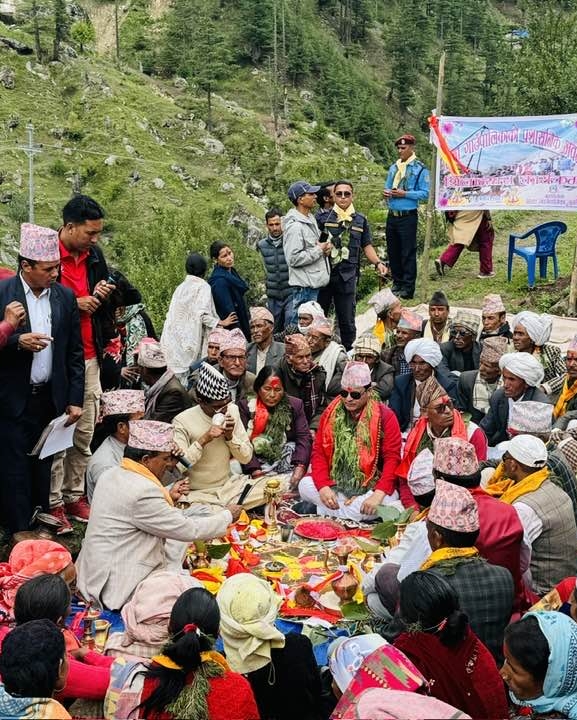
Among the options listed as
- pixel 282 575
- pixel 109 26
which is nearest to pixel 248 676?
pixel 282 575

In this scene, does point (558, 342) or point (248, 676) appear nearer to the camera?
point (248, 676)

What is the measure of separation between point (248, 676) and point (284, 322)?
17.7 feet

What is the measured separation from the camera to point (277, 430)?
6.02 meters

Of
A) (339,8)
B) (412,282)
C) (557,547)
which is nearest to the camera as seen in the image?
(557,547)

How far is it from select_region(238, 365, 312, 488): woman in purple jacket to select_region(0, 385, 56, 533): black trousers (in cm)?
158

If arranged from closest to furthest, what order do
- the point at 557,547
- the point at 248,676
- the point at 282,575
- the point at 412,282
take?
the point at 248,676 < the point at 557,547 < the point at 282,575 < the point at 412,282

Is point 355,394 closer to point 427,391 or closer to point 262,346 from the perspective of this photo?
point 427,391

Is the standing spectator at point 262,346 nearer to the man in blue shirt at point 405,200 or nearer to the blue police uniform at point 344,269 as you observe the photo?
the blue police uniform at point 344,269

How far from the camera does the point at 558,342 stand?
8320 mm

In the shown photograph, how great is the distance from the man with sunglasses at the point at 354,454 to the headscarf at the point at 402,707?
129 inches

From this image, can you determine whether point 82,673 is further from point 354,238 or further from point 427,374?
point 354,238

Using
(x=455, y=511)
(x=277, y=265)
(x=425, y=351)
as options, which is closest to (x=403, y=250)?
(x=277, y=265)

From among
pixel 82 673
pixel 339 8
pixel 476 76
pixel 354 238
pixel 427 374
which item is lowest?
pixel 82 673

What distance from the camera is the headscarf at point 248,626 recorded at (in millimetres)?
2957
